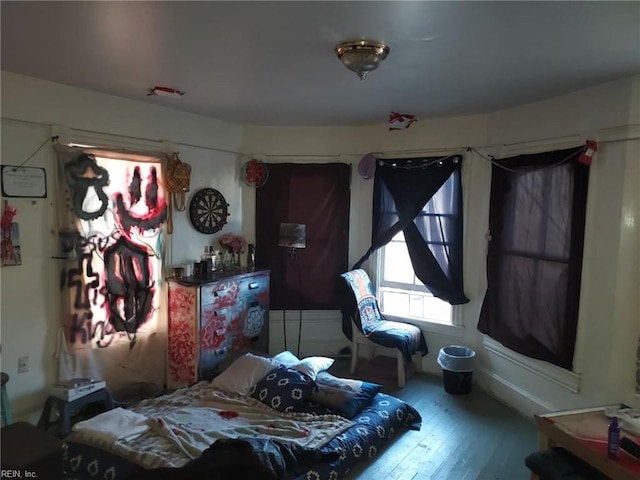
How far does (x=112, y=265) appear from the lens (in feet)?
11.6

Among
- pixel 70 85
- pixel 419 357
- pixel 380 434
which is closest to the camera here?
pixel 380 434

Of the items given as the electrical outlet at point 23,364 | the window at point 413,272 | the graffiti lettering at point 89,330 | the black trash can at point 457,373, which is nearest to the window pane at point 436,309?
the window at point 413,272

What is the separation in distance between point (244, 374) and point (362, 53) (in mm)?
2443

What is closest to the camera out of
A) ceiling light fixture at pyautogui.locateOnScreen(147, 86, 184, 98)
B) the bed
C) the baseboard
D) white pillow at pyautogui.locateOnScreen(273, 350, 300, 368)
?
the bed

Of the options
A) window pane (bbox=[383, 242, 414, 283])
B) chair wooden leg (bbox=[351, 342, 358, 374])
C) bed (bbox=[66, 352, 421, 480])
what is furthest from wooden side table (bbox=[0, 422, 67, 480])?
window pane (bbox=[383, 242, 414, 283])

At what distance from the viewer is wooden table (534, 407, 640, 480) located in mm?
2027

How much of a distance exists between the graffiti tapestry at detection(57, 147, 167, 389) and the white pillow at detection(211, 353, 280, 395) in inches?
28.9

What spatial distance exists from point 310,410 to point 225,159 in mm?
2525

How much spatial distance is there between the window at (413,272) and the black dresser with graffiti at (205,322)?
1404mm

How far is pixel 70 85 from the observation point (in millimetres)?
3248

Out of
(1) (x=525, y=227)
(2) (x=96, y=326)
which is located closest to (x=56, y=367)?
(2) (x=96, y=326)

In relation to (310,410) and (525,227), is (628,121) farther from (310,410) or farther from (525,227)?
(310,410)

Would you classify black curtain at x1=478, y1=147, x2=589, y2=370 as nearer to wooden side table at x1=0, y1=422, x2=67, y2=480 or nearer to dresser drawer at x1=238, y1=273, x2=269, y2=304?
dresser drawer at x1=238, y1=273, x2=269, y2=304

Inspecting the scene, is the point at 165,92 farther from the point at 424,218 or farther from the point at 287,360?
the point at 424,218
